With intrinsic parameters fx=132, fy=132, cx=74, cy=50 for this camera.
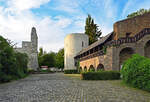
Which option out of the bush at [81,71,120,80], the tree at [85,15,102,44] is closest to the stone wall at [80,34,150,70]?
the bush at [81,71,120,80]

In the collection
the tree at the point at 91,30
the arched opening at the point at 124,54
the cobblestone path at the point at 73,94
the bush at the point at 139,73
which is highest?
the tree at the point at 91,30

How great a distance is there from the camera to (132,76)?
9609mm

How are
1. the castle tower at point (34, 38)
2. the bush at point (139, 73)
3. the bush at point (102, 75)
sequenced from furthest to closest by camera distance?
the castle tower at point (34, 38)
the bush at point (102, 75)
the bush at point (139, 73)

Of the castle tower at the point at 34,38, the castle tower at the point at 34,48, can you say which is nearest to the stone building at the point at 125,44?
the castle tower at the point at 34,48

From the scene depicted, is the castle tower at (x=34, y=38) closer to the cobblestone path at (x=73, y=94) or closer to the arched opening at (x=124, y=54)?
the arched opening at (x=124, y=54)

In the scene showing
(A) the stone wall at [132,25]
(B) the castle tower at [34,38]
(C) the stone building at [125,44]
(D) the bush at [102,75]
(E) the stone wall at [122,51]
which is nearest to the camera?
(D) the bush at [102,75]

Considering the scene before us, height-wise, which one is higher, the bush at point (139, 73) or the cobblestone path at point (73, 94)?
the bush at point (139, 73)

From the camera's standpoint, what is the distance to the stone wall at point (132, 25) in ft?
72.5

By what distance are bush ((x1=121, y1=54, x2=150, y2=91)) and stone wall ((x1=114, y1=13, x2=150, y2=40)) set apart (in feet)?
41.7

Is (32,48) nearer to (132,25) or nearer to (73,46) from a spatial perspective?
(73,46)

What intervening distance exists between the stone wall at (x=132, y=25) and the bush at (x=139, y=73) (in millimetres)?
12717

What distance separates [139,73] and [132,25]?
15652 mm

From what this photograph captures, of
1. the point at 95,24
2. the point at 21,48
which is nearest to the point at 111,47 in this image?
the point at 95,24

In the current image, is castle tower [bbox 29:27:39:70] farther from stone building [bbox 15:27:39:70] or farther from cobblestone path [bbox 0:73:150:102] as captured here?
cobblestone path [bbox 0:73:150:102]
